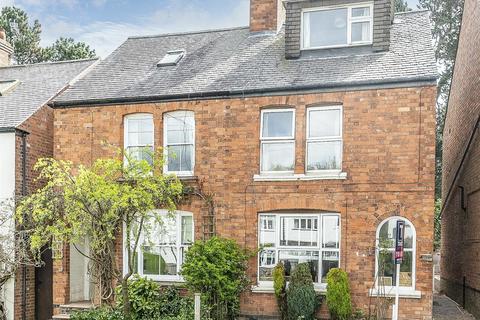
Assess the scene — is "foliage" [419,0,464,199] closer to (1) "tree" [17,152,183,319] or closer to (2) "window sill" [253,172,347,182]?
(2) "window sill" [253,172,347,182]

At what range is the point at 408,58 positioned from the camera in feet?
41.5

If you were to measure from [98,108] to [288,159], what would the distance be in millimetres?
5619

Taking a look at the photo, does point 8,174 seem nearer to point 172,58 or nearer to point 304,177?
point 172,58

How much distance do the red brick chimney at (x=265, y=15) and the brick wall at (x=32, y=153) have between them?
23.1 feet

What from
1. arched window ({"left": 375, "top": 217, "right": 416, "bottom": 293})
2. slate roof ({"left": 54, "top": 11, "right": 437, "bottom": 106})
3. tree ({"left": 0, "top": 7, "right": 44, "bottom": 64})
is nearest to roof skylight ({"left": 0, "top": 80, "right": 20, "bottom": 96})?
slate roof ({"left": 54, "top": 11, "right": 437, "bottom": 106})

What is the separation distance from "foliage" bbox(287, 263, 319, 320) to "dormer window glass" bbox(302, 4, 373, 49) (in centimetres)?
607

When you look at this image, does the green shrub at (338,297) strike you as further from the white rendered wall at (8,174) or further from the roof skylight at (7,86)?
the roof skylight at (7,86)

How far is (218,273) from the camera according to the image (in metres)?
12.1

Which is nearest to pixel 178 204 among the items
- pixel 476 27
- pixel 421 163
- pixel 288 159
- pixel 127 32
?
pixel 288 159

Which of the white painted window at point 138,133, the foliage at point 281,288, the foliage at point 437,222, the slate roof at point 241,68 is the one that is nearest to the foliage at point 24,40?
the slate roof at point 241,68

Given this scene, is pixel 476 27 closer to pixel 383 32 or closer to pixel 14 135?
pixel 383 32

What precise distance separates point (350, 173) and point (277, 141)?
2.03 meters

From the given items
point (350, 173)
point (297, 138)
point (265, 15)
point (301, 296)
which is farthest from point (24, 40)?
point (301, 296)

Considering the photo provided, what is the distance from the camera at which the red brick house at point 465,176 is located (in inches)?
579
